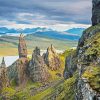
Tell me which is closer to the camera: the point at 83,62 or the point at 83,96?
the point at 83,96

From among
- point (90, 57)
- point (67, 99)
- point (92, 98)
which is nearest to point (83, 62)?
point (90, 57)

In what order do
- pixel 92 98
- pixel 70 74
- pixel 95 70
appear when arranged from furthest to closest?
1. pixel 70 74
2. pixel 95 70
3. pixel 92 98

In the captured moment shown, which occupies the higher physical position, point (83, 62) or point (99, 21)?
point (99, 21)

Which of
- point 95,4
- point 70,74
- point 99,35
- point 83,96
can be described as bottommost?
point 70,74

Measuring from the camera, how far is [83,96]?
49031mm

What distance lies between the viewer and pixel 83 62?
72.6m

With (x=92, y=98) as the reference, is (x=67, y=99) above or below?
below

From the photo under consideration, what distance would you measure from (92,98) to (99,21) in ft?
325

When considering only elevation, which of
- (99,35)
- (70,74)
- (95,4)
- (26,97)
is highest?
(95,4)

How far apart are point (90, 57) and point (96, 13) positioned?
253ft

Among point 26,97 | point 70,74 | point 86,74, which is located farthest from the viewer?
point 26,97

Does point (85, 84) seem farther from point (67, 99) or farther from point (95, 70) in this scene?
point (67, 99)

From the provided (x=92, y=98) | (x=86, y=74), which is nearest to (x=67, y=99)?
(x=86, y=74)

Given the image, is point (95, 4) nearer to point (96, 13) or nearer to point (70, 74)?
point (96, 13)
